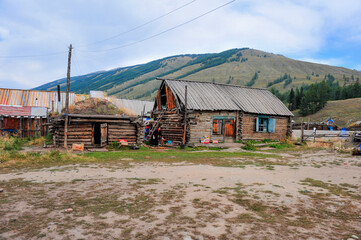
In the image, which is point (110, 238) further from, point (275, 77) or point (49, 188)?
point (275, 77)

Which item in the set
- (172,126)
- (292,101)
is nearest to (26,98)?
(172,126)

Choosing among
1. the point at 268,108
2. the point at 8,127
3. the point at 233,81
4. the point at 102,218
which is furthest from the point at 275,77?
the point at 102,218

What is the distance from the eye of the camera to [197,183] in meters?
7.63

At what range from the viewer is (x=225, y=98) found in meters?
24.6

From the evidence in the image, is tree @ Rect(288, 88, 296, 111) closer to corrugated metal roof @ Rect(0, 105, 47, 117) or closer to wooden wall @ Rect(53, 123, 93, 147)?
corrugated metal roof @ Rect(0, 105, 47, 117)

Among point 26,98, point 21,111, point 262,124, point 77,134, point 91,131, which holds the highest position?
point 26,98

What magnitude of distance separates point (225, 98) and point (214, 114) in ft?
10.2

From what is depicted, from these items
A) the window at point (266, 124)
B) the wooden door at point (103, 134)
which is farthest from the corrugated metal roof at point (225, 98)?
the wooden door at point (103, 134)

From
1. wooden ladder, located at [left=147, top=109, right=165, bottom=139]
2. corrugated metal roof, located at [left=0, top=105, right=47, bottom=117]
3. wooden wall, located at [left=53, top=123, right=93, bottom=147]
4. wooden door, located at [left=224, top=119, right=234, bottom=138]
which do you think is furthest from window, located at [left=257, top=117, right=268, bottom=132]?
corrugated metal roof, located at [left=0, top=105, right=47, bottom=117]

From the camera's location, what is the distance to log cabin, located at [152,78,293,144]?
70.7ft

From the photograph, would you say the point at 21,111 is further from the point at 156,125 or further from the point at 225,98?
the point at 225,98

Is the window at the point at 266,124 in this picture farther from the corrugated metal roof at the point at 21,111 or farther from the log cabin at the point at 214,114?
the corrugated metal roof at the point at 21,111

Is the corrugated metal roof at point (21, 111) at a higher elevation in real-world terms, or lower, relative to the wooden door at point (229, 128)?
higher

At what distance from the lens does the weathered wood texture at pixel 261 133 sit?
24163 millimetres
